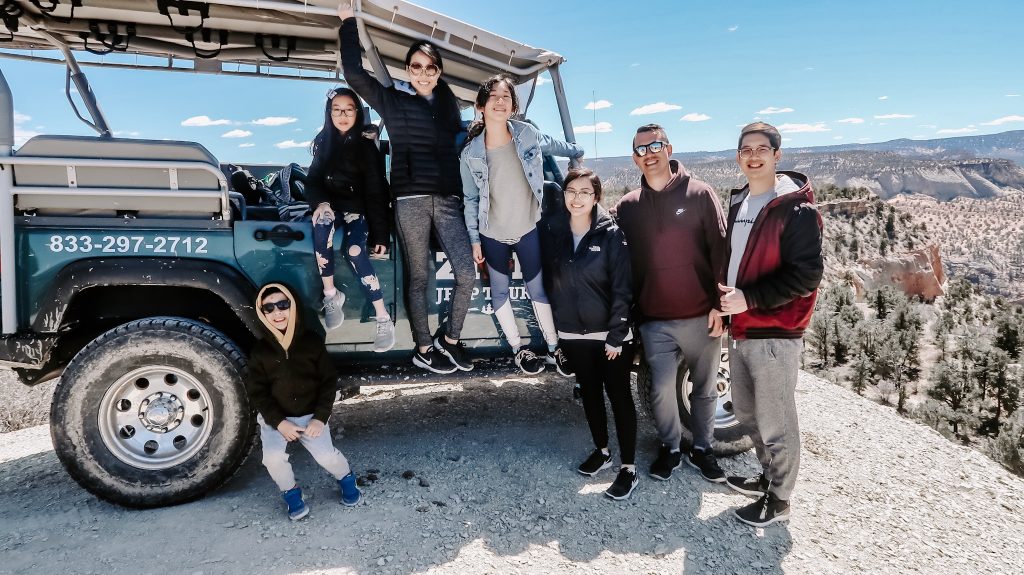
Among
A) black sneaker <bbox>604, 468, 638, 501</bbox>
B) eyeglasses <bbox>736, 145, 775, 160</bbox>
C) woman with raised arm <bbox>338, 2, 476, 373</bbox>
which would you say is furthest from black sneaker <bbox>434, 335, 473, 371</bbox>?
eyeglasses <bbox>736, 145, 775, 160</bbox>

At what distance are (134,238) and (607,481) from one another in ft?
9.80

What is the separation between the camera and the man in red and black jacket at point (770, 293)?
117 inches

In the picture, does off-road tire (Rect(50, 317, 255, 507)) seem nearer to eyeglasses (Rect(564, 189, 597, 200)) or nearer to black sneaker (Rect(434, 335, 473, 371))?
black sneaker (Rect(434, 335, 473, 371))

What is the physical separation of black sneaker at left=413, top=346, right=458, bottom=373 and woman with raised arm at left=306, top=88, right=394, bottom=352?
0.73ft

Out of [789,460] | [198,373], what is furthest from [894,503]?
[198,373]

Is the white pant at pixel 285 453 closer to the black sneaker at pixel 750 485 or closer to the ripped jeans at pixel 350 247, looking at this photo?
the ripped jeans at pixel 350 247

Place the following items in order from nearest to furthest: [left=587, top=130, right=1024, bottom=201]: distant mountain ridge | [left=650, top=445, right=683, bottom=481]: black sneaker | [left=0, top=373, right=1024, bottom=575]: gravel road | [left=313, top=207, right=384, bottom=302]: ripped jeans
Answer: [left=0, top=373, right=1024, bottom=575]: gravel road
[left=313, top=207, right=384, bottom=302]: ripped jeans
[left=650, top=445, right=683, bottom=481]: black sneaker
[left=587, top=130, right=1024, bottom=201]: distant mountain ridge

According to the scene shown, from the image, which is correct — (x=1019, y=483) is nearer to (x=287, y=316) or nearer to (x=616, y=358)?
(x=616, y=358)

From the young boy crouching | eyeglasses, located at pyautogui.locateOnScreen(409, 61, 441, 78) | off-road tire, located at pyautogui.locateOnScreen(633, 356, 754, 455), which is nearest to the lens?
the young boy crouching

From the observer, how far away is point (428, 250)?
356 cm

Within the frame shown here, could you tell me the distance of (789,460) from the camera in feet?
10.5

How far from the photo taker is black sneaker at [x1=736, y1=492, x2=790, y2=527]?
10.5ft

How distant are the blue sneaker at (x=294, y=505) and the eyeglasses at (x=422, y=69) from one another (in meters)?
2.39

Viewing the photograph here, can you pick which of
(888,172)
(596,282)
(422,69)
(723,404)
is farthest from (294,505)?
(888,172)
